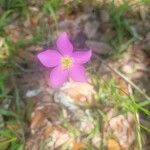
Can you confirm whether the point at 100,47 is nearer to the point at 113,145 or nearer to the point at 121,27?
the point at 121,27

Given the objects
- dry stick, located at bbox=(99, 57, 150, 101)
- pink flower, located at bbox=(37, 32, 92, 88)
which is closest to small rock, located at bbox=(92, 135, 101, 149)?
dry stick, located at bbox=(99, 57, 150, 101)

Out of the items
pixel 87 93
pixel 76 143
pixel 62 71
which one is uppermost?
pixel 62 71

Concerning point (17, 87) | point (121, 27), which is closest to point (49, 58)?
point (17, 87)

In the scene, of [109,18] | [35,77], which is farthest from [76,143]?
[109,18]

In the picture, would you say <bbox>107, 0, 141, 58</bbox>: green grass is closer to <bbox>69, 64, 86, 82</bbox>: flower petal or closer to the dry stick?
the dry stick

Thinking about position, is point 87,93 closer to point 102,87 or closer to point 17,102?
point 102,87

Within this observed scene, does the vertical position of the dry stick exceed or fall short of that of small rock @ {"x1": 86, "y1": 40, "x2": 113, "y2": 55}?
it falls short

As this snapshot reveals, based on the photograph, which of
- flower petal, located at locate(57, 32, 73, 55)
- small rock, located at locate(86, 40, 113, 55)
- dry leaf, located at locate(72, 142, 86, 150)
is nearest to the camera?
flower petal, located at locate(57, 32, 73, 55)

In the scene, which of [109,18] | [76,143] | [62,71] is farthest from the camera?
[109,18]
